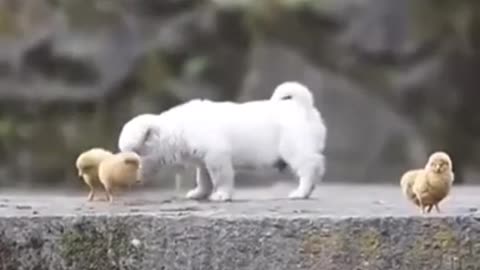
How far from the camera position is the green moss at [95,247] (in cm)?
95

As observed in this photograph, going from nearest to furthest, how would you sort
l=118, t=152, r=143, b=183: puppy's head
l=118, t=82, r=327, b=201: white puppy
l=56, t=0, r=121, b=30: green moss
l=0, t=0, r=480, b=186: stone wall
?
l=118, t=152, r=143, b=183: puppy's head, l=118, t=82, r=327, b=201: white puppy, l=0, t=0, r=480, b=186: stone wall, l=56, t=0, r=121, b=30: green moss

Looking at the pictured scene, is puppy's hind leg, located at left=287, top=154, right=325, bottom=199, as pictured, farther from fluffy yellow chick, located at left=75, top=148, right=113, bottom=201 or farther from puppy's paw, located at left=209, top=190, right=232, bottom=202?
fluffy yellow chick, located at left=75, top=148, right=113, bottom=201

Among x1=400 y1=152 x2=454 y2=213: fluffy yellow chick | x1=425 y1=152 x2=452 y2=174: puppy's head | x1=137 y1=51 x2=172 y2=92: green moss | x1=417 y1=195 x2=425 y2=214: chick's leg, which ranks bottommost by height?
x1=417 y1=195 x2=425 y2=214: chick's leg

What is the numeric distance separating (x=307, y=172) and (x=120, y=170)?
249 mm

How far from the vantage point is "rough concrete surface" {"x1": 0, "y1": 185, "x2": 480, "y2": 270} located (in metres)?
0.94

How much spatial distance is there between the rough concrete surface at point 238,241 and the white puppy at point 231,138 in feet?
0.60

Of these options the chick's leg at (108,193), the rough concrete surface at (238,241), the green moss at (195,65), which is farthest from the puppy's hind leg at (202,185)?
the green moss at (195,65)

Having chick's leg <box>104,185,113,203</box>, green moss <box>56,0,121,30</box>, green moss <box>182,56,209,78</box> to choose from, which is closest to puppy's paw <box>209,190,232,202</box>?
chick's leg <box>104,185,113,203</box>

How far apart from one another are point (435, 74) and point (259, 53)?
52 centimetres

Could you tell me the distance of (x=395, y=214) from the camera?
974mm

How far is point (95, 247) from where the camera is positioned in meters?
0.95

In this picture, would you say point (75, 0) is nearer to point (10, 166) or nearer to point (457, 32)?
point (10, 166)

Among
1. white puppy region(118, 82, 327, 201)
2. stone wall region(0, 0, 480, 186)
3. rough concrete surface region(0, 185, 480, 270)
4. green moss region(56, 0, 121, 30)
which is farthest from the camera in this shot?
green moss region(56, 0, 121, 30)

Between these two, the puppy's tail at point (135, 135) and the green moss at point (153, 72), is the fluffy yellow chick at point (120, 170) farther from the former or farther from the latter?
the green moss at point (153, 72)
